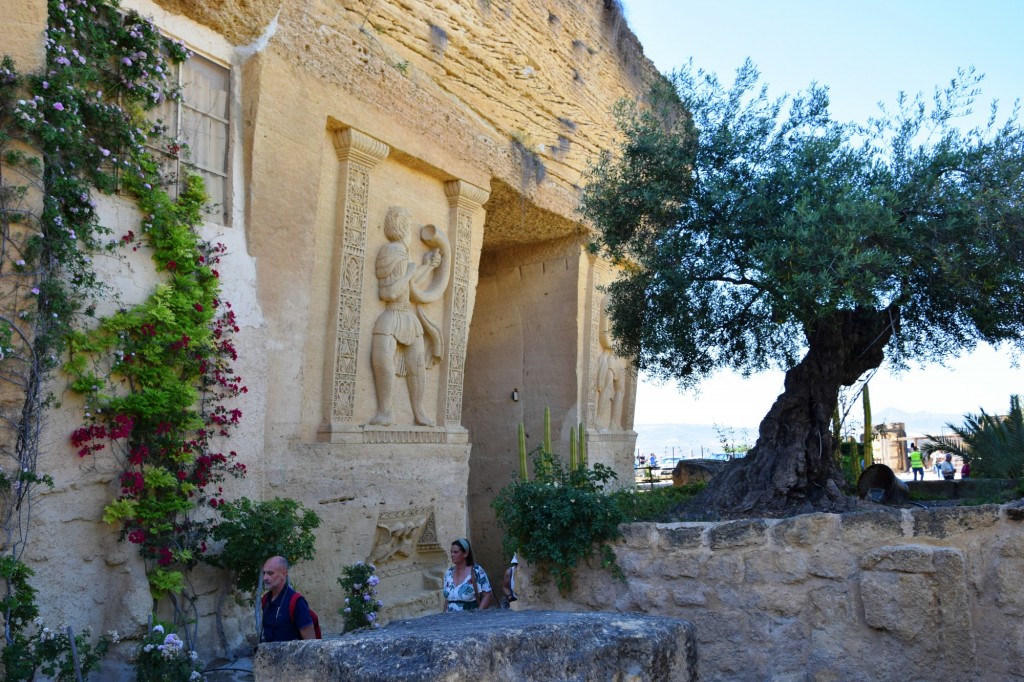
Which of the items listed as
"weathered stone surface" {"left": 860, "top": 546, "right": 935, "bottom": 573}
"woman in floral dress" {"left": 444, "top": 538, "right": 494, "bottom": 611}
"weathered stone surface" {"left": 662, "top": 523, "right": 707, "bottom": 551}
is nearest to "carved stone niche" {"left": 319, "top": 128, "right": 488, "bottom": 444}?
"woman in floral dress" {"left": 444, "top": 538, "right": 494, "bottom": 611}

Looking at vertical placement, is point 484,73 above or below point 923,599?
above

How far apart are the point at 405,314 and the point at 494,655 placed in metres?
5.91

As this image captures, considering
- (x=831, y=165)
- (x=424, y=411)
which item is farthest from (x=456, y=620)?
(x=424, y=411)

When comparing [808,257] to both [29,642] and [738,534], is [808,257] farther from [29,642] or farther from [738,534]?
[29,642]

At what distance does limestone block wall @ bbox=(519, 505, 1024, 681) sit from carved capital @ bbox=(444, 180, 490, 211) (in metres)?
5.39

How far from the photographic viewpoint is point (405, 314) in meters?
8.24

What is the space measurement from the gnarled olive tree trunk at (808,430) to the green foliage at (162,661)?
10.9 ft

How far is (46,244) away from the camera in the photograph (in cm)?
498

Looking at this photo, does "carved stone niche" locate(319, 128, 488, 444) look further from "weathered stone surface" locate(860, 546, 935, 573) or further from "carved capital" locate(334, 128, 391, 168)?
"weathered stone surface" locate(860, 546, 935, 573)

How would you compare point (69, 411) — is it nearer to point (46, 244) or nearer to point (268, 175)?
point (46, 244)

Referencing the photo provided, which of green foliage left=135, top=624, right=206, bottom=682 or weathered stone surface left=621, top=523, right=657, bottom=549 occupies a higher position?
weathered stone surface left=621, top=523, right=657, bottom=549

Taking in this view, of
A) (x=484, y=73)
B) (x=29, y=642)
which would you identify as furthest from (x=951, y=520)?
(x=484, y=73)

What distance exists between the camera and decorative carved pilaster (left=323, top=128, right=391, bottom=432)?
7.47 m

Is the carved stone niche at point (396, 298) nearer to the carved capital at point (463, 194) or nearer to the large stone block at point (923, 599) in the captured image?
the carved capital at point (463, 194)
